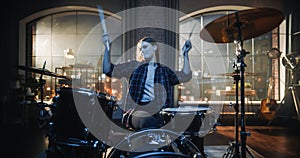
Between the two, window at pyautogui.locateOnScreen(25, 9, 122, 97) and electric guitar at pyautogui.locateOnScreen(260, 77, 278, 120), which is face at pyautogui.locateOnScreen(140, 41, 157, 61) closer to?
electric guitar at pyautogui.locateOnScreen(260, 77, 278, 120)

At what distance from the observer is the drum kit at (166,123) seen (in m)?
1.41

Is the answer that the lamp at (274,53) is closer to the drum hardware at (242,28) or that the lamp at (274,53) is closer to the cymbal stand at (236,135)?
the cymbal stand at (236,135)

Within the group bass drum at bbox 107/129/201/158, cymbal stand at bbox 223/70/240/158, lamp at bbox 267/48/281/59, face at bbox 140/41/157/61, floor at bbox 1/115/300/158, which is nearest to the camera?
bass drum at bbox 107/129/201/158

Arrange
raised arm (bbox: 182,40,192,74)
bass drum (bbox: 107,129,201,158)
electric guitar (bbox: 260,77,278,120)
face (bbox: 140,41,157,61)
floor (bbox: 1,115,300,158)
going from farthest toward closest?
electric guitar (bbox: 260,77,278,120) → floor (bbox: 1,115,300,158) → face (bbox: 140,41,157,61) → raised arm (bbox: 182,40,192,74) → bass drum (bbox: 107,129,201,158)

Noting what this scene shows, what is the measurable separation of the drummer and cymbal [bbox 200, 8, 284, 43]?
1.43 ft

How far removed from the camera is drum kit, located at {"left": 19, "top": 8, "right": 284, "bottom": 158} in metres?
1.41

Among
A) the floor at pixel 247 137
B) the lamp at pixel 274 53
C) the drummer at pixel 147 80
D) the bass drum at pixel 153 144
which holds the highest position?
the lamp at pixel 274 53

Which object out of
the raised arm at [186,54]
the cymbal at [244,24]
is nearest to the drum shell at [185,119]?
the raised arm at [186,54]

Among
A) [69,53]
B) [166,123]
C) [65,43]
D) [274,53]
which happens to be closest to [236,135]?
[166,123]

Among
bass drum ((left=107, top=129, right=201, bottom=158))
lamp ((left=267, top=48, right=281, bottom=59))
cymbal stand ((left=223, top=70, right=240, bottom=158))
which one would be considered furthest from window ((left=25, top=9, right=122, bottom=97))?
bass drum ((left=107, top=129, right=201, bottom=158))

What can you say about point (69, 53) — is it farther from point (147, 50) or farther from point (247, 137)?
point (147, 50)

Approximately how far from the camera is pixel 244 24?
2.04 metres

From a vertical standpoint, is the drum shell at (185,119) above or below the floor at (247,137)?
above

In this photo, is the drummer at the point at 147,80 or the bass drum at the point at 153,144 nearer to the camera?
the bass drum at the point at 153,144
